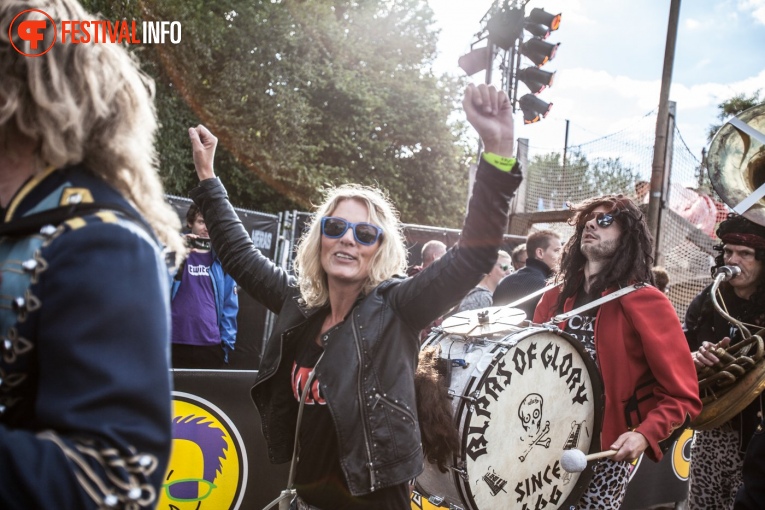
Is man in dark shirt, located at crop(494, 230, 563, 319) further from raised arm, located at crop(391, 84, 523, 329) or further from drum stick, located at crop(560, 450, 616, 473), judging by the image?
raised arm, located at crop(391, 84, 523, 329)

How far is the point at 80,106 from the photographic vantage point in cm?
105

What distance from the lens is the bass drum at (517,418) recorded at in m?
2.69

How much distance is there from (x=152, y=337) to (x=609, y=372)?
261cm

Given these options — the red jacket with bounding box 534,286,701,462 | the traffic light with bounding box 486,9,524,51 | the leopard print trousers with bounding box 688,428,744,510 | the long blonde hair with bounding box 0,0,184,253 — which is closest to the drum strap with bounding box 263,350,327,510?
the long blonde hair with bounding box 0,0,184,253

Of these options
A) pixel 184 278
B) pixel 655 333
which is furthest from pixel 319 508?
pixel 184 278

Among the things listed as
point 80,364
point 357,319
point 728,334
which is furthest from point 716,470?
point 80,364

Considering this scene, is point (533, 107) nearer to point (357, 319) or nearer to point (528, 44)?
point (528, 44)

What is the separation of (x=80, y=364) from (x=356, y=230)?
1508 mm

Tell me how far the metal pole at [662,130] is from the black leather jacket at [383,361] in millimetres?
7805

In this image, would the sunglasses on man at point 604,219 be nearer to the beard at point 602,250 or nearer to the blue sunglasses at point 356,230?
the beard at point 602,250

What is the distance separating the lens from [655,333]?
2.89 metres

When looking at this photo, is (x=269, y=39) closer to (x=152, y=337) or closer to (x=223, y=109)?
(x=223, y=109)

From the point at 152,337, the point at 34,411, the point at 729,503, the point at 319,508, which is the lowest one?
the point at 729,503

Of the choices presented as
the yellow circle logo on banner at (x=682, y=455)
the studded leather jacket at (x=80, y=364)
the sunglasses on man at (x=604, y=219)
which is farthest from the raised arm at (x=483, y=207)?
the yellow circle logo on banner at (x=682, y=455)
